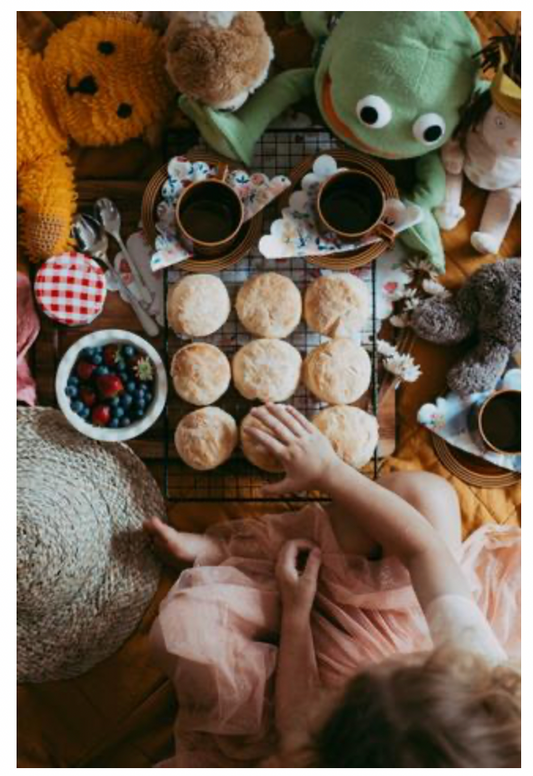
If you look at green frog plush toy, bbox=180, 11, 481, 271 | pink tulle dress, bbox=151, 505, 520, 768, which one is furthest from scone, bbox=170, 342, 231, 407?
green frog plush toy, bbox=180, 11, 481, 271

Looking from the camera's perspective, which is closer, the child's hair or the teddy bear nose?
the child's hair

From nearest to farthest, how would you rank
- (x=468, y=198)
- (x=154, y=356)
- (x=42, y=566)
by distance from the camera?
(x=42, y=566) → (x=154, y=356) → (x=468, y=198)

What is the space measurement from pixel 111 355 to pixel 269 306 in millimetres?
292

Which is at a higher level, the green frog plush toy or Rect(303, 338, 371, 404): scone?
the green frog plush toy

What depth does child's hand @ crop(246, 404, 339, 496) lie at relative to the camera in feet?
4.21

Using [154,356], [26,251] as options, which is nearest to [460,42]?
[154,356]

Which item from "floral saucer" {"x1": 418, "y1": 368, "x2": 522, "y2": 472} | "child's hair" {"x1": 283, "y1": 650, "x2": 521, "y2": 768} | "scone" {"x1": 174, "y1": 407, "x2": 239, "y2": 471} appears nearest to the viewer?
"child's hair" {"x1": 283, "y1": 650, "x2": 521, "y2": 768}

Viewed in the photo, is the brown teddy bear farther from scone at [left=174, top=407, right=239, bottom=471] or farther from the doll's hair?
scone at [left=174, top=407, right=239, bottom=471]

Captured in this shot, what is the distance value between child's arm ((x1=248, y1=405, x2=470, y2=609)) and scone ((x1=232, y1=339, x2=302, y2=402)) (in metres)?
0.03

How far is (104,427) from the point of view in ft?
4.39

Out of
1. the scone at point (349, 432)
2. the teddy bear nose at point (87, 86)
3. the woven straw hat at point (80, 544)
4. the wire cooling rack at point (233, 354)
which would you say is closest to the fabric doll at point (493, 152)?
the wire cooling rack at point (233, 354)

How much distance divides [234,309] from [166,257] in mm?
158

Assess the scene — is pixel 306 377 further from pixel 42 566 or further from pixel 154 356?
pixel 42 566
